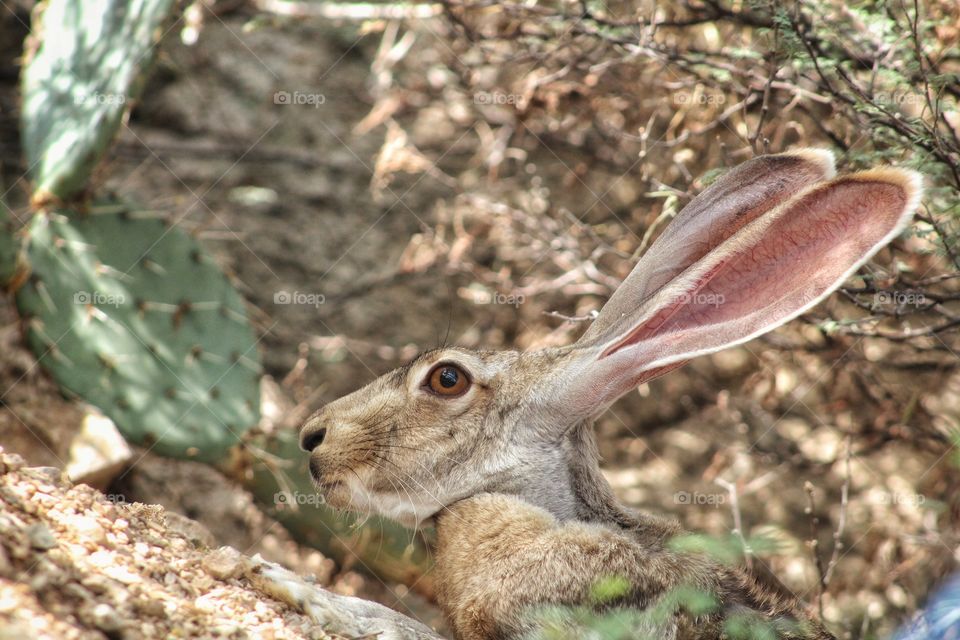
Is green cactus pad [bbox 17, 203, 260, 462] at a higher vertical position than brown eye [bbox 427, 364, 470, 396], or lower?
lower

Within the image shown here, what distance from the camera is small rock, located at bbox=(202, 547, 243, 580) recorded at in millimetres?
3018

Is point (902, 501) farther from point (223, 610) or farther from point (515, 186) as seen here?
point (223, 610)

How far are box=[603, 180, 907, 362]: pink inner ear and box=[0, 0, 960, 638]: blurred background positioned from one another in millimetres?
712

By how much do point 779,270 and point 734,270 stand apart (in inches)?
6.0

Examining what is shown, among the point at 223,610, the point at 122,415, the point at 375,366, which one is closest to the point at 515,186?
the point at 375,366

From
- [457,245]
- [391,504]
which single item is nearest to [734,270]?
[391,504]

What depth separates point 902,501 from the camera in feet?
19.3

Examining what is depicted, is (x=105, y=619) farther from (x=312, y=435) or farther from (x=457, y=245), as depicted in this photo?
(x=457, y=245)

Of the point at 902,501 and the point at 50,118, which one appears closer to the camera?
the point at 50,118

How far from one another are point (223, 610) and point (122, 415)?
211cm

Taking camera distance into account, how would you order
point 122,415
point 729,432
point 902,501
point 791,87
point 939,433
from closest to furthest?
1. point 791,87
2. point 122,415
3. point 939,433
4. point 902,501
5. point 729,432

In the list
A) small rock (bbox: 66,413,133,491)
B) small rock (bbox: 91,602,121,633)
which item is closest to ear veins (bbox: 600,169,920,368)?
small rock (bbox: 91,602,121,633)

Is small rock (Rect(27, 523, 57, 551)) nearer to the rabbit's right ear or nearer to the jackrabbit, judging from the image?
the jackrabbit

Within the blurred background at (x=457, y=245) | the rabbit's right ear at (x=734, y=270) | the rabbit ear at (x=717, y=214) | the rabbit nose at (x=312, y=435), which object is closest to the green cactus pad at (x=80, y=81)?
the blurred background at (x=457, y=245)
